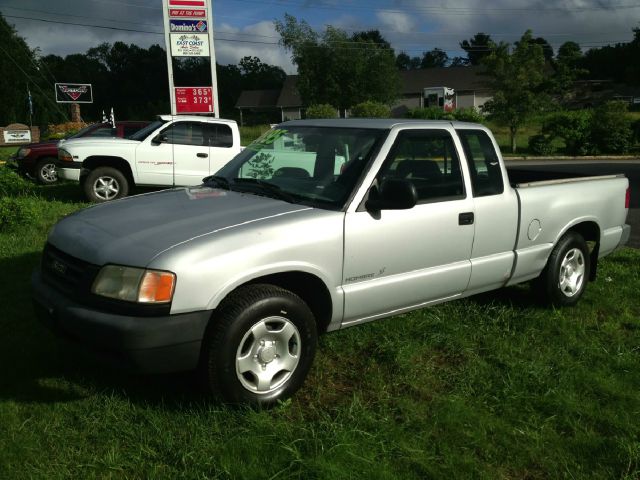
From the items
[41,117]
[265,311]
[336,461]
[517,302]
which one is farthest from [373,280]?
[41,117]

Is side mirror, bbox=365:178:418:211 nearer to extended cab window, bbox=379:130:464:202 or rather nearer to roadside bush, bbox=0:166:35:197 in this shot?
extended cab window, bbox=379:130:464:202

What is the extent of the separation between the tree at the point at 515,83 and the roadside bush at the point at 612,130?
309 centimetres

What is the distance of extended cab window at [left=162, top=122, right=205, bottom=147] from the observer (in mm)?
11266

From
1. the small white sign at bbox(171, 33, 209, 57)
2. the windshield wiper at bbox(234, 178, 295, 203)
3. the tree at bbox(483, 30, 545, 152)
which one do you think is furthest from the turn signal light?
the tree at bbox(483, 30, 545, 152)

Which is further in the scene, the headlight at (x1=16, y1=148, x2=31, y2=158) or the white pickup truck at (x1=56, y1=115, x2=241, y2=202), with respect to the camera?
the headlight at (x1=16, y1=148, x2=31, y2=158)

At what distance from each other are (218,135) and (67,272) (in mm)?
8456

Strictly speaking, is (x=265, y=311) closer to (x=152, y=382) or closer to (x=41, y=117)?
(x=152, y=382)

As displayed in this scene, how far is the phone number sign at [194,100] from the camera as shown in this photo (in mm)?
15945

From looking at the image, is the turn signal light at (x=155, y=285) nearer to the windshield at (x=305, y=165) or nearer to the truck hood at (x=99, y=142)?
the windshield at (x=305, y=165)

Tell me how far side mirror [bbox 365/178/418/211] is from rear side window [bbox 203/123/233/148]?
323 inches

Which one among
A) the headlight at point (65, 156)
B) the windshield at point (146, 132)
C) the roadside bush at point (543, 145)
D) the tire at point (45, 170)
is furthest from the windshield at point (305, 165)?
the roadside bush at point (543, 145)

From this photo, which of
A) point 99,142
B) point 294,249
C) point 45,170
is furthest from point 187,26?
point 294,249

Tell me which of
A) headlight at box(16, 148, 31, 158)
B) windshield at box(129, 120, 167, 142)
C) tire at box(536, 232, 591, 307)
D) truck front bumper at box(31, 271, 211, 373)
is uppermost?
windshield at box(129, 120, 167, 142)

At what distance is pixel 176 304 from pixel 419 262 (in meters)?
1.76
